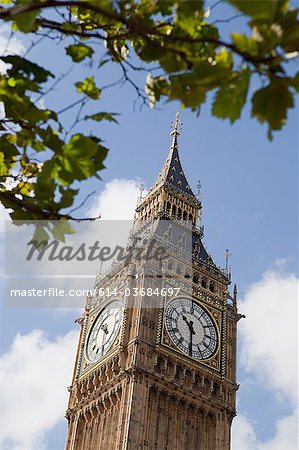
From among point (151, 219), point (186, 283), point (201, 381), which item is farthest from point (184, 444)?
point (151, 219)

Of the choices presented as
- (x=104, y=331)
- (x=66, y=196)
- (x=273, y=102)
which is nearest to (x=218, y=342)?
(x=104, y=331)

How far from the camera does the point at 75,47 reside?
19.7 feet

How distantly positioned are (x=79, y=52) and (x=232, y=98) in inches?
86.8

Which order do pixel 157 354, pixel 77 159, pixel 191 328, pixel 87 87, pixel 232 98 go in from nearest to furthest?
pixel 232 98
pixel 77 159
pixel 87 87
pixel 157 354
pixel 191 328

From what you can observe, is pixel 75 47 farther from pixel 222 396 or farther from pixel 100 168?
pixel 222 396

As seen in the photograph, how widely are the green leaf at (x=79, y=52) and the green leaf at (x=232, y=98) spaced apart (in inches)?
81.8

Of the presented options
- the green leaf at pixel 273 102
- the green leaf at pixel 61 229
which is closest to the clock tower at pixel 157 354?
the green leaf at pixel 61 229

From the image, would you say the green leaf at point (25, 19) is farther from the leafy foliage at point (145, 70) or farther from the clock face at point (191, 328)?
the clock face at point (191, 328)

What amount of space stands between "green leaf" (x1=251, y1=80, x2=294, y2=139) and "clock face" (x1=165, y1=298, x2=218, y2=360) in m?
36.1

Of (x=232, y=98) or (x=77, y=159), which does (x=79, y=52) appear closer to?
(x=77, y=159)

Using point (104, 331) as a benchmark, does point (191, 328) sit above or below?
above

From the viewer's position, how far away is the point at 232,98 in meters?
4.25

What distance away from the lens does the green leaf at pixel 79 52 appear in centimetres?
601

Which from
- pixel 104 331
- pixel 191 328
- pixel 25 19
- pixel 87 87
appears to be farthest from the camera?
pixel 104 331
